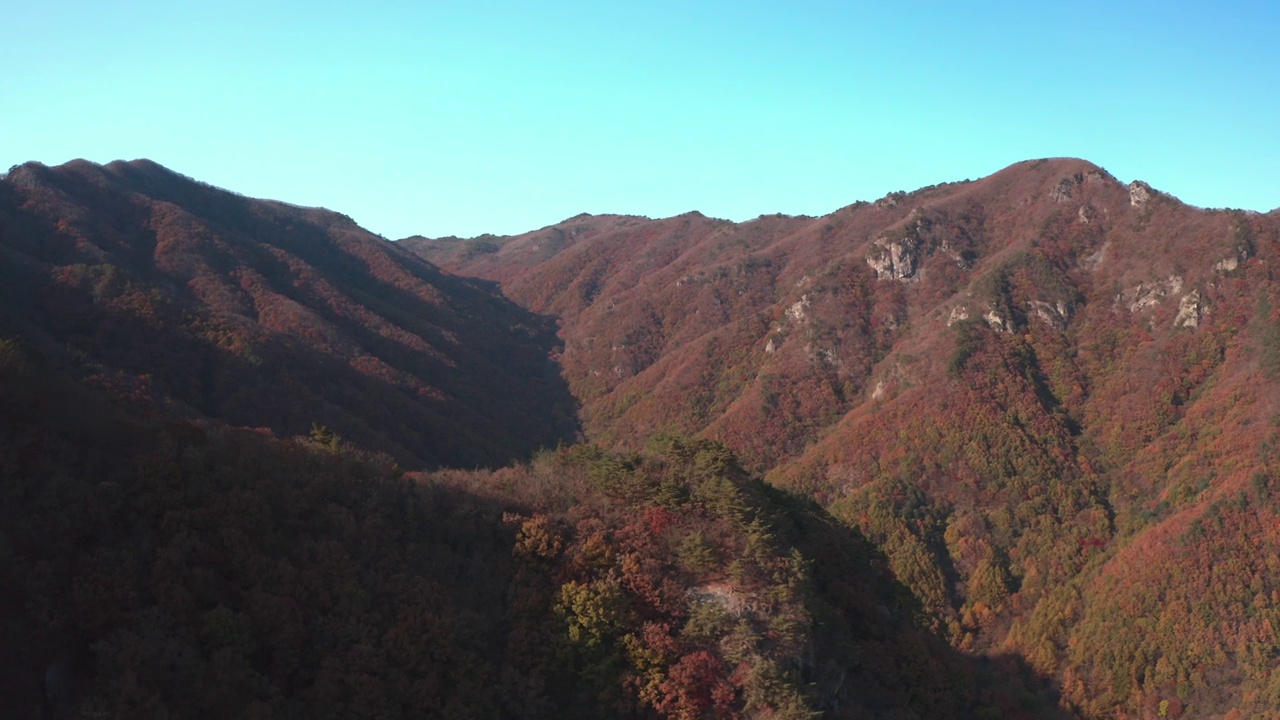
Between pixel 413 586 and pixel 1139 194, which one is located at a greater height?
pixel 1139 194

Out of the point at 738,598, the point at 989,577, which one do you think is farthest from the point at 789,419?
the point at 738,598

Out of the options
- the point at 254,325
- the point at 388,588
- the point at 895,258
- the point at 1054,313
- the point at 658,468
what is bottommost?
the point at 388,588

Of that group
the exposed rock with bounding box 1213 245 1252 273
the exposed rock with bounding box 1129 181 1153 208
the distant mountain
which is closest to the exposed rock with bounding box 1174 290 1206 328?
the exposed rock with bounding box 1213 245 1252 273

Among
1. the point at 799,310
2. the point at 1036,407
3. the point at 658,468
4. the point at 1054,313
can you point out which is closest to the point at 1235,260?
the point at 1054,313

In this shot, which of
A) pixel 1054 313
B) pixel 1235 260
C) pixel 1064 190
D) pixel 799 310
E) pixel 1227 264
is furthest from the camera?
pixel 1064 190

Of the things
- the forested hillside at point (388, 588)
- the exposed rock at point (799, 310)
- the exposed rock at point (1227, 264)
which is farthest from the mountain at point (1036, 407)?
the forested hillside at point (388, 588)

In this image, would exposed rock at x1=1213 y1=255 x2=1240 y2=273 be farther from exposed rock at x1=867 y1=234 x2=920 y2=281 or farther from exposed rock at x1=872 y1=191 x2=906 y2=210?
exposed rock at x1=872 y1=191 x2=906 y2=210

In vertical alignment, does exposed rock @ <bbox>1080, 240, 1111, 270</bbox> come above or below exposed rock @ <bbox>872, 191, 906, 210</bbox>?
below

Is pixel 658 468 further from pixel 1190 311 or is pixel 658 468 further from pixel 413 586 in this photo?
pixel 1190 311
